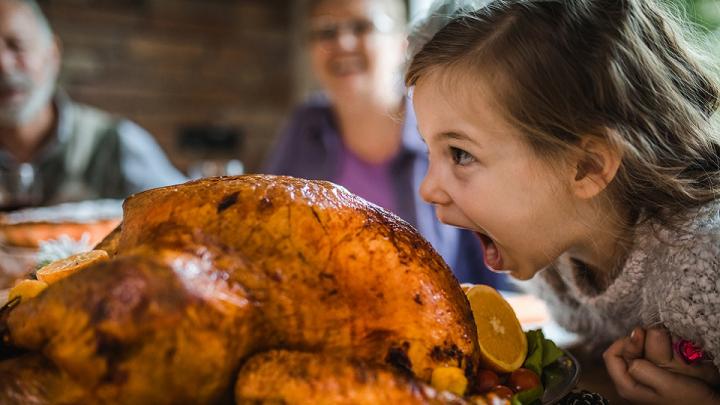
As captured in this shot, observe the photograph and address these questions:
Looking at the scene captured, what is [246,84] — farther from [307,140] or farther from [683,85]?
[683,85]

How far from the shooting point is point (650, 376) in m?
0.84

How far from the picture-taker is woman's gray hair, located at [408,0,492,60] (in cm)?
88

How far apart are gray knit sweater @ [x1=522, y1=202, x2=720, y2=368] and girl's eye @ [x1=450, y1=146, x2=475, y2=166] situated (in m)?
0.29

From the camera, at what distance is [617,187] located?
90cm

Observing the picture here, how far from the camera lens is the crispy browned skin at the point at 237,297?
21.0 inches

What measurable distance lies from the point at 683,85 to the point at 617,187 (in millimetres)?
160

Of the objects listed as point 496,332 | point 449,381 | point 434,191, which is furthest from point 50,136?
point 449,381

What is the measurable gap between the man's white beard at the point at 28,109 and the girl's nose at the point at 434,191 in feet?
6.64

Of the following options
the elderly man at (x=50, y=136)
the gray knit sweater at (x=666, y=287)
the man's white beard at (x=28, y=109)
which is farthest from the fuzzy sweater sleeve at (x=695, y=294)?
the man's white beard at (x=28, y=109)

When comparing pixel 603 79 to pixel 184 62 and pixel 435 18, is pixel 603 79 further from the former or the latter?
pixel 184 62

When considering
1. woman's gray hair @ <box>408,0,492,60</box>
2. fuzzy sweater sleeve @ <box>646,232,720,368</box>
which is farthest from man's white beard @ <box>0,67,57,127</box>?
fuzzy sweater sleeve @ <box>646,232,720,368</box>

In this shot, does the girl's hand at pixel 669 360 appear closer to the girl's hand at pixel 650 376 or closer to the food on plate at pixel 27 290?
the girl's hand at pixel 650 376

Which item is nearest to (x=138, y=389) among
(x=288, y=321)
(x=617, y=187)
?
(x=288, y=321)

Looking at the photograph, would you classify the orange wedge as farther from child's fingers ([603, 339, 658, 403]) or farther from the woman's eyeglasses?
the woman's eyeglasses
